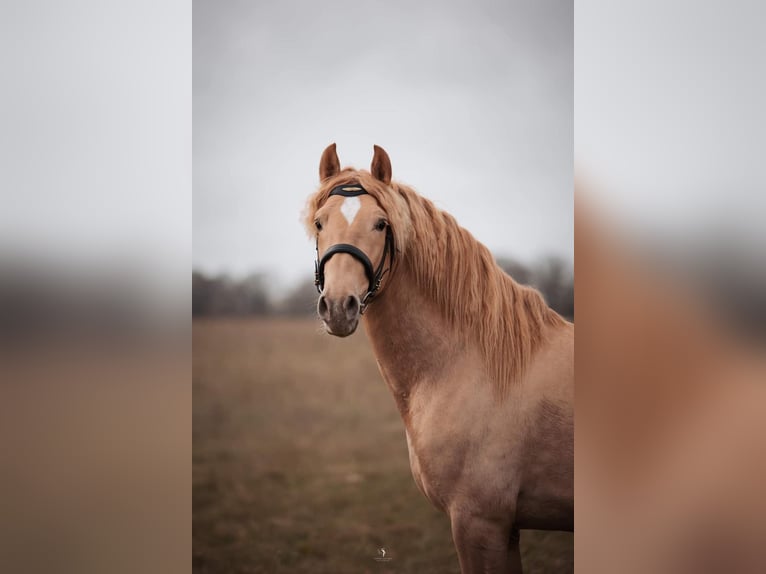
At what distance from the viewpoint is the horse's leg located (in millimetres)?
1495

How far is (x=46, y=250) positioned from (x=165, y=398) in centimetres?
52

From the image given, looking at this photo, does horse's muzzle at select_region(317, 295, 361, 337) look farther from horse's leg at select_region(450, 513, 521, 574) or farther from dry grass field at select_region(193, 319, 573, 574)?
horse's leg at select_region(450, 513, 521, 574)

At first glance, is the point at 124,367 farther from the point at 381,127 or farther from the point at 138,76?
the point at 381,127

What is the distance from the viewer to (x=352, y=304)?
1.40 m

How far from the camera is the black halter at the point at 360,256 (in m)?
1.42

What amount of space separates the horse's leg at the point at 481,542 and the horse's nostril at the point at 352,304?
0.64m

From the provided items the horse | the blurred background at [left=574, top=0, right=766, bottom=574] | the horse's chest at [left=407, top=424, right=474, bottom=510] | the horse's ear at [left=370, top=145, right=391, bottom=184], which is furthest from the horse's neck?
the blurred background at [left=574, top=0, right=766, bottom=574]

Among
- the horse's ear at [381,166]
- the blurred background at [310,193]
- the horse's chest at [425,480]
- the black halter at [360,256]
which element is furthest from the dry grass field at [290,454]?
the horse's ear at [381,166]

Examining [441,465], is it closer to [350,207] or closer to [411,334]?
[411,334]

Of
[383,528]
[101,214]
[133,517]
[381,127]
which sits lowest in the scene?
[383,528]

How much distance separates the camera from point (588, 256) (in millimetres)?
1421

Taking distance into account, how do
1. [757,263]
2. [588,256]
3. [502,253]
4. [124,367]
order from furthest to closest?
[502,253], [124,367], [588,256], [757,263]

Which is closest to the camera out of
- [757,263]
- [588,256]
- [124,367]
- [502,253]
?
[757,263]

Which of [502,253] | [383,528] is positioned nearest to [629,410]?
[502,253]
